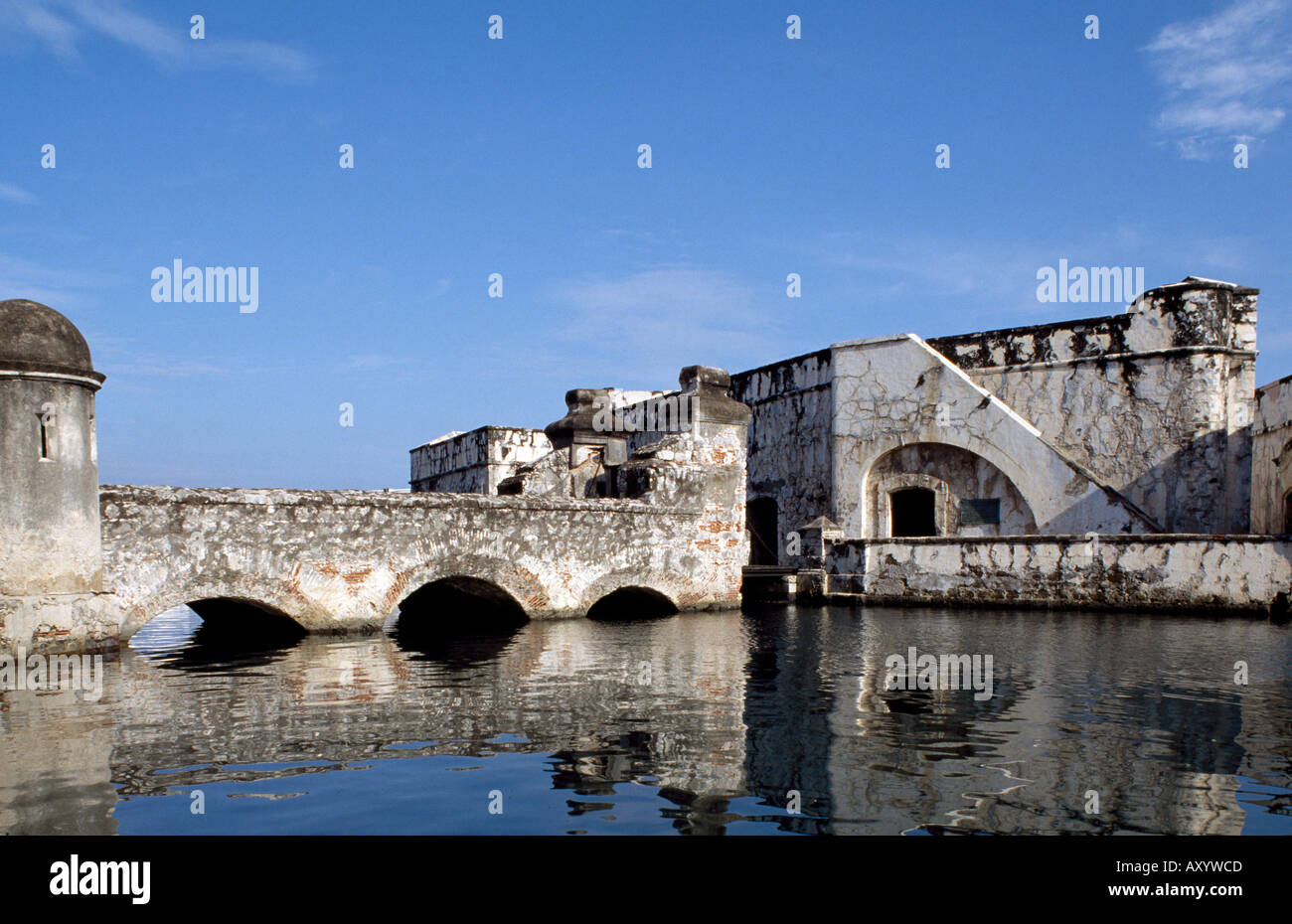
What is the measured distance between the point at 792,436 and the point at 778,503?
67.8 inches

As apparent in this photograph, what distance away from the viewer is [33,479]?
9.39 metres

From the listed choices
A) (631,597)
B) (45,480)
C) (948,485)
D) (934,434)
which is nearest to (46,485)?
(45,480)

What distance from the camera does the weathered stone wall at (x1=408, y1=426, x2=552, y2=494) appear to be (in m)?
27.9

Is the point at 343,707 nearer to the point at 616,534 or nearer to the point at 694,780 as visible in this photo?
the point at 694,780

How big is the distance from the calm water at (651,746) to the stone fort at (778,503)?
183 cm

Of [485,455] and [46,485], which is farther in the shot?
[485,455]

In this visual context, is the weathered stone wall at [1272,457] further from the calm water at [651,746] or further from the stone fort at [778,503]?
the calm water at [651,746]

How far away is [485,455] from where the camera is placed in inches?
1106

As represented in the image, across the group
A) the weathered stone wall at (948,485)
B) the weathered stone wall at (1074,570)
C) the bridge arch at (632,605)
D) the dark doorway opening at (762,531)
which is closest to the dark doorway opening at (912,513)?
the weathered stone wall at (948,485)

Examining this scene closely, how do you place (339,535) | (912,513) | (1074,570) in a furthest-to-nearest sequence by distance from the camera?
(912,513)
(1074,570)
(339,535)

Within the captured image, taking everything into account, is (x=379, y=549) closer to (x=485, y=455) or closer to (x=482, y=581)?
(x=482, y=581)

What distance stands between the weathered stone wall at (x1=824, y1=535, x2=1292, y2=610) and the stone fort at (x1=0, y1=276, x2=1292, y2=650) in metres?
0.03

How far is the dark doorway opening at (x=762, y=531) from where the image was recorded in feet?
81.9
